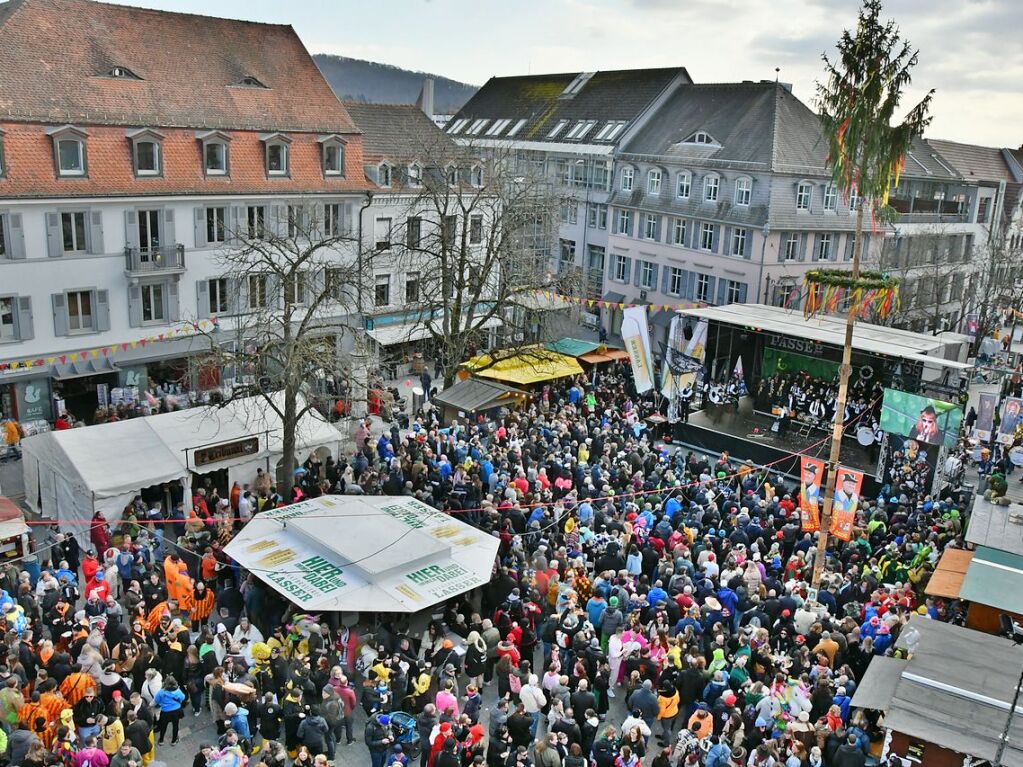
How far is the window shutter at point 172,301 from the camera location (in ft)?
88.8

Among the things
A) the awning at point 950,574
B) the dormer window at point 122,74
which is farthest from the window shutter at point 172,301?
the awning at point 950,574

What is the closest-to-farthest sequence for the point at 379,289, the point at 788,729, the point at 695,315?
the point at 788,729 < the point at 695,315 < the point at 379,289

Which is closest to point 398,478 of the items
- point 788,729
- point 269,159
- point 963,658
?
point 788,729

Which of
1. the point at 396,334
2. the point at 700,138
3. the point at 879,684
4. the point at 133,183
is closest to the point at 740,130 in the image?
the point at 700,138

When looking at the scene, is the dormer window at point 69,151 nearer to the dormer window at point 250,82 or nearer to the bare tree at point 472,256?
the dormer window at point 250,82

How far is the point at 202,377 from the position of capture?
92.1 feet

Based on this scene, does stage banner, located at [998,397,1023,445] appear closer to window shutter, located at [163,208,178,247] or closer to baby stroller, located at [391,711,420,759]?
baby stroller, located at [391,711,420,759]

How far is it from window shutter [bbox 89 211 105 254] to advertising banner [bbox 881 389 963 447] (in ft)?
71.4

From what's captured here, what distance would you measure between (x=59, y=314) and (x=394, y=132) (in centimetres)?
1505

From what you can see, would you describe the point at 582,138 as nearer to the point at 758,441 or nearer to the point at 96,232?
the point at 758,441

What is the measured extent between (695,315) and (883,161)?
1196 cm

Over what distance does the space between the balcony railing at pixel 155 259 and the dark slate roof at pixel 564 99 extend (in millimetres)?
25225

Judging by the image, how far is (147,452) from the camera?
61.5 feet

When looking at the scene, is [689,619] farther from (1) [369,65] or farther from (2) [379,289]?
(1) [369,65]
